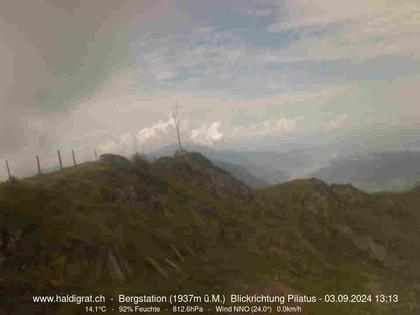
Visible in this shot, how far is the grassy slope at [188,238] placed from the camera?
48094mm

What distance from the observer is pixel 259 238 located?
290 ft

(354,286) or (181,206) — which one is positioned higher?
(181,206)

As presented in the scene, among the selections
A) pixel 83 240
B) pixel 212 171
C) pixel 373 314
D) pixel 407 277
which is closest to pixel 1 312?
pixel 83 240

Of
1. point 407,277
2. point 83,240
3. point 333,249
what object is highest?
point 83,240

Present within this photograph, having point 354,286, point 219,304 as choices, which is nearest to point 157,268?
point 219,304

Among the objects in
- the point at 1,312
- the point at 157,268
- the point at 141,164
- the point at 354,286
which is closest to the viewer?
the point at 1,312

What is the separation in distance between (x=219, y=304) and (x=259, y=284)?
12.8 meters

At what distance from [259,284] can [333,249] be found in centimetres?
4708

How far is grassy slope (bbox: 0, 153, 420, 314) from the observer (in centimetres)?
4809

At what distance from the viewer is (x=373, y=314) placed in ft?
211

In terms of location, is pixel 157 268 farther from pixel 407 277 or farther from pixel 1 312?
pixel 407 277

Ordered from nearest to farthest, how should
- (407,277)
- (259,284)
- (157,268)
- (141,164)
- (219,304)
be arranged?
(219,304) → (157,268) → (259,284) → (407,277) → (141,164)

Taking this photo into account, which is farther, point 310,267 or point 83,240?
point 310,267

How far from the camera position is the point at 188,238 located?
71688mm
